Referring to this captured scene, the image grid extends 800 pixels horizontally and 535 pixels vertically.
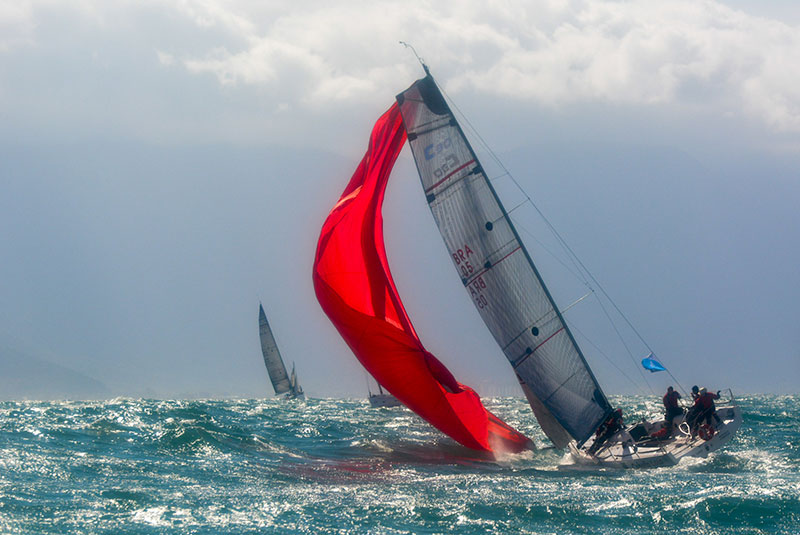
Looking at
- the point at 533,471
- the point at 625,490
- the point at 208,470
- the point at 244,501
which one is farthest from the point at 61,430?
the point at 625,490

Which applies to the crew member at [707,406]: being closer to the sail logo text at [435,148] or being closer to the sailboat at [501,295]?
the sailboat at [501,295]

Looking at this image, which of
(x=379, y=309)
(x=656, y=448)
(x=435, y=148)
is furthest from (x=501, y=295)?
(x=656, y=448)

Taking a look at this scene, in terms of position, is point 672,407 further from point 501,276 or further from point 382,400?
point 382,400

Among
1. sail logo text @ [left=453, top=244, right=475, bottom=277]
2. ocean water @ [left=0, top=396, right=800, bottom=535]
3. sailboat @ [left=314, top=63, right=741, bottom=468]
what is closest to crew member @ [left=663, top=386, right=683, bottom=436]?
sailboat @ [left=314, top=63, right=741, bottom=468]

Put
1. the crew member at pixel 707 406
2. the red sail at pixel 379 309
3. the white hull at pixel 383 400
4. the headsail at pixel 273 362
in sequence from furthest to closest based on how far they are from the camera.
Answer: the headsail at pixel 273 362
the white hull at pixel 383 400
the red sail at pixel 379 309
the crew member at pixel 707 406

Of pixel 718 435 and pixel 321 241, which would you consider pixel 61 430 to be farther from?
pixel 718 435

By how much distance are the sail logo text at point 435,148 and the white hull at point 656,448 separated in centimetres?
650

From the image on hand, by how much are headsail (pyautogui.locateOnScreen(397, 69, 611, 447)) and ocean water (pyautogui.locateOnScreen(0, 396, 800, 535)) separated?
163 cm

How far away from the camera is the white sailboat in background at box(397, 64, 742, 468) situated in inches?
653

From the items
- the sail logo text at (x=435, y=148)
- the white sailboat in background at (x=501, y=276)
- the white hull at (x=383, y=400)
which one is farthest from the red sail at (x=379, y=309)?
the white hull at (x=383, y=400)

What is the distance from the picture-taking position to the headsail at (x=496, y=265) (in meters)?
16.6

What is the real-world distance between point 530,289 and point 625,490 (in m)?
4.73

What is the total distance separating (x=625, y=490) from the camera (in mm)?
13047

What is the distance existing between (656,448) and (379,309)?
19.6 feet
